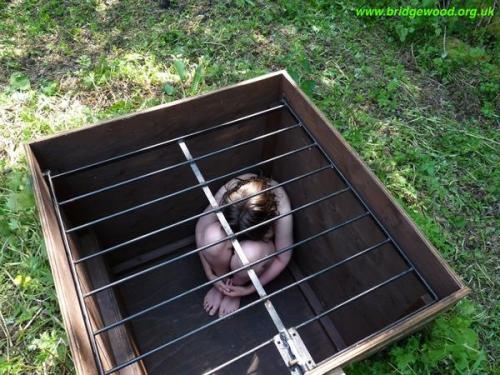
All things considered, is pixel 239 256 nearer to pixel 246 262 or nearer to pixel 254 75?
pixel 246 262

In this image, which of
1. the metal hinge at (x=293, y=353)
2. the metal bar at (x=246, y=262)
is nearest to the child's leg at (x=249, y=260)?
the metal bar at (x=246, y=262)

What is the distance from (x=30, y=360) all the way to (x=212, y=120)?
1028 millimetres

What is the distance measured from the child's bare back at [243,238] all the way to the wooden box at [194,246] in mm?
85

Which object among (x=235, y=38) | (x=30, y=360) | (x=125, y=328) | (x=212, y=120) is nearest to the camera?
(x=30, y=360)

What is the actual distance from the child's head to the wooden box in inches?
4.4

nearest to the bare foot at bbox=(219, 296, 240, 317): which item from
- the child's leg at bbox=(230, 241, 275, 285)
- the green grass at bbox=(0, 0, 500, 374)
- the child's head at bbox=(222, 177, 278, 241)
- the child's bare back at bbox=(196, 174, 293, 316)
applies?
the child's bare back at bbox=(196, 174, 293, 316)

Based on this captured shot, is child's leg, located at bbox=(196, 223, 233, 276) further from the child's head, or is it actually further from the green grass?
the green grass

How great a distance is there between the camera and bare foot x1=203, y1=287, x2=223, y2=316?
1822 millimetres

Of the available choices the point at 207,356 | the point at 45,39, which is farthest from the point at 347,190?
the point at 45,39

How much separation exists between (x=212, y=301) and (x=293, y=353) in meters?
0.85

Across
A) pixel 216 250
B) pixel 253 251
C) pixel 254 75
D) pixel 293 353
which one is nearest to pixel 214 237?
pixel 216 250

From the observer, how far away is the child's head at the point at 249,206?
152 centimetres

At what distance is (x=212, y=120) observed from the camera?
1620mm

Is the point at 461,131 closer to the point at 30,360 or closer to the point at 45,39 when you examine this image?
the point at 30,360
